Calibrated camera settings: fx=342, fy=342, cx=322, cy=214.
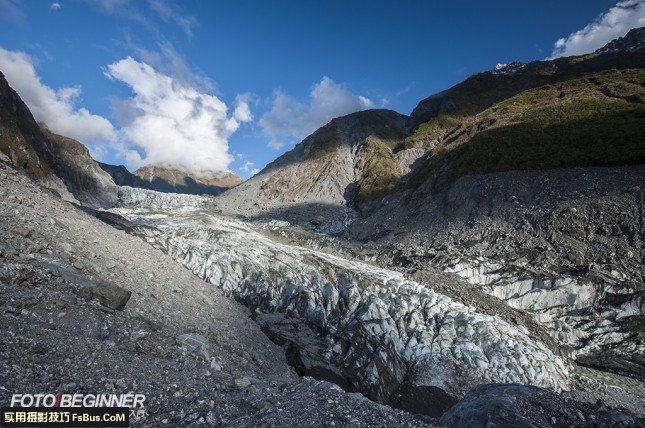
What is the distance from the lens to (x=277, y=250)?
28812mm

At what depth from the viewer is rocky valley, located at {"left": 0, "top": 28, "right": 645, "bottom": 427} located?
8.30m

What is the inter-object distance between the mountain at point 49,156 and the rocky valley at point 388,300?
5072cm

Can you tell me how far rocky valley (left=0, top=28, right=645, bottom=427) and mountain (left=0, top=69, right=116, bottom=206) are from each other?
166 feet

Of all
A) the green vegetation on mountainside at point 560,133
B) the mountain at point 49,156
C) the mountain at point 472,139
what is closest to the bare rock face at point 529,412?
the green vegetation on mountainside at point 560,133

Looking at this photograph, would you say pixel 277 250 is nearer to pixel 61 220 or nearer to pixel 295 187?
pixel 61 220

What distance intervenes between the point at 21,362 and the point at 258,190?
76275 millimetres

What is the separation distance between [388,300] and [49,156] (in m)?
97.6

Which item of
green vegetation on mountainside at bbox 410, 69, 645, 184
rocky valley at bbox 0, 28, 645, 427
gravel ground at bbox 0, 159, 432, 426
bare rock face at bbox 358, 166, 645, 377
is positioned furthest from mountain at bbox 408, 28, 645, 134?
gravel ground at bbox 0, 159, 432, 426

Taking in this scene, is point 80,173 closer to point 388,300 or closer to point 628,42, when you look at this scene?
point 388,300

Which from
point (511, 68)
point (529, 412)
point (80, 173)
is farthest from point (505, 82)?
point (80, 173)

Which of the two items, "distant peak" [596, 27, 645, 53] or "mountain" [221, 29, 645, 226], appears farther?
A: "distant peak" [596, 27, 645, 53]

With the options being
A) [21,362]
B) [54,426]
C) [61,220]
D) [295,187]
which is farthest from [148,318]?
[295,187]

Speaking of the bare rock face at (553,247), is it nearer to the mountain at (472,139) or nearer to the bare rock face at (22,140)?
the mountain at (472,139)

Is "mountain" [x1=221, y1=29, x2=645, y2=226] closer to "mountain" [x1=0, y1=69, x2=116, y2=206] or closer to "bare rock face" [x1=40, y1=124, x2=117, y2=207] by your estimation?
"mountain" [x1=0, y1=69, x2=116, y2=206]
